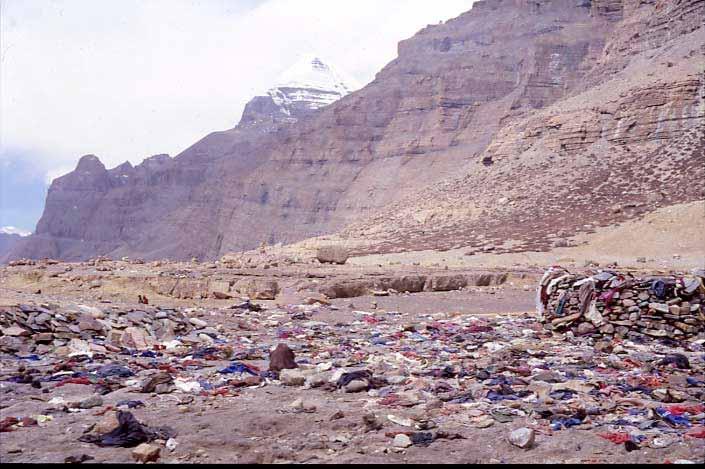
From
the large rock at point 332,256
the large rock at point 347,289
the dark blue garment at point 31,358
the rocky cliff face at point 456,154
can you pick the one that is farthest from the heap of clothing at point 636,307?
the rocky cliff face at point 456,154

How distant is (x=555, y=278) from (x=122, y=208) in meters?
126

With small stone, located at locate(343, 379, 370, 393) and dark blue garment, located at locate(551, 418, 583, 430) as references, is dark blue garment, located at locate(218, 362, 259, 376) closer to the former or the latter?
small stone, located at locate(343, 379, 370, 393)

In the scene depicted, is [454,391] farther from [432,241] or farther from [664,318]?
[432,241]

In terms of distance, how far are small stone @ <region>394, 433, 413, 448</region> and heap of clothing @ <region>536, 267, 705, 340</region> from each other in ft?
20.3

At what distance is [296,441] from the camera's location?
563 centimetres

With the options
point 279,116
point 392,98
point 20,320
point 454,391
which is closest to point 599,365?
point 454,391

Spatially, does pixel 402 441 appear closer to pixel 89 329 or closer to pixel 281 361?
pixel 281 361

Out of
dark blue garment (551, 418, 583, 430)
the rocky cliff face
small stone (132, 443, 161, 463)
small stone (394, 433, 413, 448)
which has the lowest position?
dark blue garment (551, 418, 583, 430)

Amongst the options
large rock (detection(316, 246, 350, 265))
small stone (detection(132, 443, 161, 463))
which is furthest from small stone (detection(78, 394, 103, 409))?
large rock (detection(316, 246, 350, 265))

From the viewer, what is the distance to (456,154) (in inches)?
3287

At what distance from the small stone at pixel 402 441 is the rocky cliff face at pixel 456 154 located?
28906 mm

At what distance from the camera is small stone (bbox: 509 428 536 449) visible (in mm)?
5496

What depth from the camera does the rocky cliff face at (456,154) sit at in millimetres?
41969

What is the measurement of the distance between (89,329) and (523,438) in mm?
6855
